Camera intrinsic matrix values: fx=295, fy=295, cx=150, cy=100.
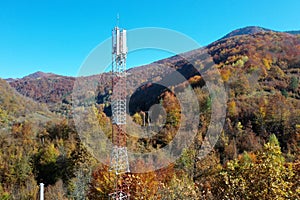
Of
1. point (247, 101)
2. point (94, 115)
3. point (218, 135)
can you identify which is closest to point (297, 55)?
point (247, 101)

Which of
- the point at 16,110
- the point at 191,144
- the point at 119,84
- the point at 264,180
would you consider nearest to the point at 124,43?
the point at 119,84

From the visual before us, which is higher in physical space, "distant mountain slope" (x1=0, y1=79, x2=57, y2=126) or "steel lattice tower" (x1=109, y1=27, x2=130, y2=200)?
"distant mountain slope" (x1=0, y1=79, x2=57, y2=126)

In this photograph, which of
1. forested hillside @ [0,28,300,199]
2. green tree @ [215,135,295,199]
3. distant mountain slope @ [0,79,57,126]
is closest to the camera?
green tree @ [215,135,295,199]

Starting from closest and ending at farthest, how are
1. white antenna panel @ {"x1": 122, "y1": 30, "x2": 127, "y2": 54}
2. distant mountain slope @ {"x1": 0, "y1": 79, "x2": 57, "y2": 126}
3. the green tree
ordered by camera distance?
the green tree < white antenna panel @ {"x1": 122, "y1": 30, "x2": 127, "y2": 54} < distant mountain slope @ {"x1": 0, "y1": 79, "x2": 57, "y2": 126}

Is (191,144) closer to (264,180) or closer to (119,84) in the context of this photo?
(119,84)

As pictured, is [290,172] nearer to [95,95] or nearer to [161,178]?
[161,178]

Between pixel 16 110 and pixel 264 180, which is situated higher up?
pixel 16 110

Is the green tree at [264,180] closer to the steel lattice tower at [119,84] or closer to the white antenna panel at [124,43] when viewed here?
the steel lattice tower at [119,84]

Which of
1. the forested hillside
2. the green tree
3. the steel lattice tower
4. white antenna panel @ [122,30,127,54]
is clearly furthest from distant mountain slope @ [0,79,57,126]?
the green tree

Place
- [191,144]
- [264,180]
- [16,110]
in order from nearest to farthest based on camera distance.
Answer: [264,180] < [191,144] < [16,110]

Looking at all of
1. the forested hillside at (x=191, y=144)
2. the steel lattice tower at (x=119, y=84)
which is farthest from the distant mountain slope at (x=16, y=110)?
the steel lattice tower at (x=119, y=84)

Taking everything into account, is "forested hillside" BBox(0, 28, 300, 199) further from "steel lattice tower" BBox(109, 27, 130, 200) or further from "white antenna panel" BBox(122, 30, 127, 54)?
"white antenna panel" BBox(122, 30, 127, 54)
